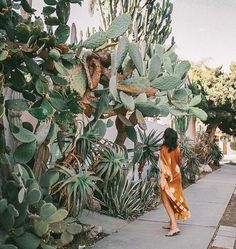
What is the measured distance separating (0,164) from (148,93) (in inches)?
98.5

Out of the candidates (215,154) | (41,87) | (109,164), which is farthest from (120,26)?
(215,154)

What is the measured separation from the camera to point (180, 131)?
15.0 m

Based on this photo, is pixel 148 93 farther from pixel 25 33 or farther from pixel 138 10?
pixel 138 10

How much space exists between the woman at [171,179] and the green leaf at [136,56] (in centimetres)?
114

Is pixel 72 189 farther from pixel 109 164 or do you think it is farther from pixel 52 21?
pixel 52 21

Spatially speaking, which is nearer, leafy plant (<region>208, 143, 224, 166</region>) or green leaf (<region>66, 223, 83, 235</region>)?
green leaf (<region>66, 223, 83, 235</region>)

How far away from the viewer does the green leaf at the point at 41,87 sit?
3788 millimetres

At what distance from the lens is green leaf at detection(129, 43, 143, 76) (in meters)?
5.47

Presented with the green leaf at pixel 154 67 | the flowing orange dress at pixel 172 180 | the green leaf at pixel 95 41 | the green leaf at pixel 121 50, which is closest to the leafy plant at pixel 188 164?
the flowing orange dress at pixel 172 180

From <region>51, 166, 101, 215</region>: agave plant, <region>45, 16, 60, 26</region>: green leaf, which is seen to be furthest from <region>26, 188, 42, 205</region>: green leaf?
<region>45, 16, 60, 26</region>: green leaf

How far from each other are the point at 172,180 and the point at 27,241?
2860 mm

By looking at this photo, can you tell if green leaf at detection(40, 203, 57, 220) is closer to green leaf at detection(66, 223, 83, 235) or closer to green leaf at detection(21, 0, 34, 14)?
green leaf at detection(66, 223, 83, 235)

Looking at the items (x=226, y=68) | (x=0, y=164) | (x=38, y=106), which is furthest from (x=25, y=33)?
(x=226, y=68)

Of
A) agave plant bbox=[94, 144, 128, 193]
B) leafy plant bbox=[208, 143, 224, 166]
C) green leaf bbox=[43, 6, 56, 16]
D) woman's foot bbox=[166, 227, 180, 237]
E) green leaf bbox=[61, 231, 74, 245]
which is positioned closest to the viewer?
green leaf bbox=[43, 6, 56, 16]
